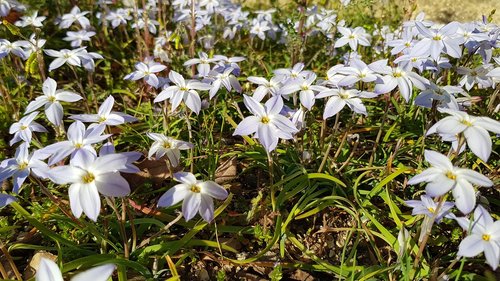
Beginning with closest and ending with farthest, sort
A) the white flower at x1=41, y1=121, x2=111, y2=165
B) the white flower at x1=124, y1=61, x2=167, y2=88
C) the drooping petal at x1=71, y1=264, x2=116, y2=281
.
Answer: the drooping petal at x1=71, y1=264, x2=116, y2=281 < the white flower at x1=41, y1=121, x2=111, y2=165 < the white flower at x1=124, y1=61, x2=167, y2=88

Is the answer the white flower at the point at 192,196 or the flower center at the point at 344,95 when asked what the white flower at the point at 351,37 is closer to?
the flower center at the point at 344,95

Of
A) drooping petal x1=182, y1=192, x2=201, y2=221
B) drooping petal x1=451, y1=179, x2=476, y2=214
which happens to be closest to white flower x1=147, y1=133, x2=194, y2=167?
drooping petal x1=182, y1=192, x2=201, y2=221

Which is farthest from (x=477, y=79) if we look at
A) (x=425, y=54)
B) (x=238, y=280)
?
(x=238, y=280)

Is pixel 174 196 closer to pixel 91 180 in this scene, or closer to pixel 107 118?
pixel 91 180

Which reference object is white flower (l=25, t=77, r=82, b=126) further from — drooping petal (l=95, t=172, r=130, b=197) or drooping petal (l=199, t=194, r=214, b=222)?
drooping petal (l=199, t=194, r=214, b=222)

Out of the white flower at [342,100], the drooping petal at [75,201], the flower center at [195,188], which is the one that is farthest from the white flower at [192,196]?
the white flower at [342,100]

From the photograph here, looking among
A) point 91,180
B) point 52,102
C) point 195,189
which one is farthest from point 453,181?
point 52,102
